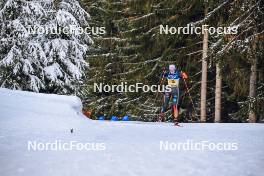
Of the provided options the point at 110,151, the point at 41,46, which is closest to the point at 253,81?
the point at 110,151

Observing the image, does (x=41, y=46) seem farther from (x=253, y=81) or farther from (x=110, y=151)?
(x=110, y=151)

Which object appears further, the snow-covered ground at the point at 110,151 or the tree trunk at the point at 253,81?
the tree trunk at the point at 253,81

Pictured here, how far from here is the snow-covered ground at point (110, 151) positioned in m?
4.91

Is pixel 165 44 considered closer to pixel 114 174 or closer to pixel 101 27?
pixel 101 27

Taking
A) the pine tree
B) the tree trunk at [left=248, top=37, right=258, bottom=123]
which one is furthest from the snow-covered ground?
the pine tree

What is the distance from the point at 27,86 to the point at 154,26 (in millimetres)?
7497

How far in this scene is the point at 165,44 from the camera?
1914 centimetres

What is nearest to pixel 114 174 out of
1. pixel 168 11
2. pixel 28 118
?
pixel 28 118

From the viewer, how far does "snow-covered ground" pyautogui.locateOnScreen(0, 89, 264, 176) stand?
4.91 metres

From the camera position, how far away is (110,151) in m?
5.93

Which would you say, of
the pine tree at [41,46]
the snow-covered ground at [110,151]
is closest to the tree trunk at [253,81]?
the snow-covered ground at [110,151]

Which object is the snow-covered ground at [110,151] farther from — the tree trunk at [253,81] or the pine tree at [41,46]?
the pine tree at [41,46]

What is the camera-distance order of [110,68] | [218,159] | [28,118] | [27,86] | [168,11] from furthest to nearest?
[110,68] < [27,86] < [168,11] < [28,118] < [218,159]

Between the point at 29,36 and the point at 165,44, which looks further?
the point at 29,36
